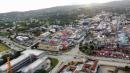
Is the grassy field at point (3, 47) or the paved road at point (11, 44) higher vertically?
the paved road at point (11, 44)

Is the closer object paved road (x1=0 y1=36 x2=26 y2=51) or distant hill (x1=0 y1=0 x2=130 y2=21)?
paved road (x1=0 y1=36 x2=26 y2=51)

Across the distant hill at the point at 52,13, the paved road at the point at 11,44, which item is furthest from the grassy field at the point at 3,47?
the distant hill at the point at 52,13

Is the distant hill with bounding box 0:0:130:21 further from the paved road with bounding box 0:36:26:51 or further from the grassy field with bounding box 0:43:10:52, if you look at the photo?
the grassy field with bounding box 0:43:10:52

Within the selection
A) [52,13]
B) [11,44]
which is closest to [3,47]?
[11,44]

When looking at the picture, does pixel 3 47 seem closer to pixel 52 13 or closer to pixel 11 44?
pixel 11 44

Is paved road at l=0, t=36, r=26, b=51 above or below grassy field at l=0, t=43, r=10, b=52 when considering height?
above

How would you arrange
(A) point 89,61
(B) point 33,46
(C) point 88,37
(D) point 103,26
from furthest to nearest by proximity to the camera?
(D) point 103,26
(C) point 88,37
(B) point 33,46
(A) point 89,61

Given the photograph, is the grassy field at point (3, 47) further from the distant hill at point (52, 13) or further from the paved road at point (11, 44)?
the distant hill at point (52, 13)

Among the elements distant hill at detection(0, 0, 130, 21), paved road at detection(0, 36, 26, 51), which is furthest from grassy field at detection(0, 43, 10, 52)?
distant hill at detection(0, 0, 130, 21)

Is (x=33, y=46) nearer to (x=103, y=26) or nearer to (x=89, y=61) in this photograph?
(x=89, y=61)

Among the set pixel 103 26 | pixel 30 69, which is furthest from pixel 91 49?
pixel 103 26

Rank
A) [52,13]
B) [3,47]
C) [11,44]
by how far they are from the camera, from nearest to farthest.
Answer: [3,47], [11,44], [52,13]
